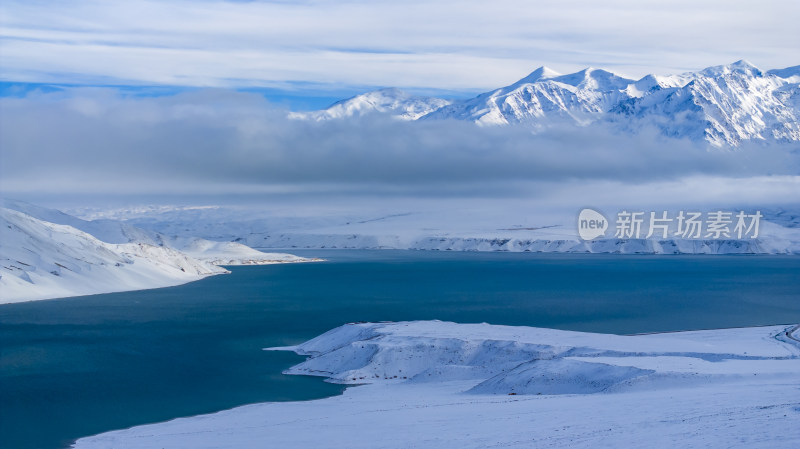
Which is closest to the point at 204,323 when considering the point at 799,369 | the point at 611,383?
the point at 611,383

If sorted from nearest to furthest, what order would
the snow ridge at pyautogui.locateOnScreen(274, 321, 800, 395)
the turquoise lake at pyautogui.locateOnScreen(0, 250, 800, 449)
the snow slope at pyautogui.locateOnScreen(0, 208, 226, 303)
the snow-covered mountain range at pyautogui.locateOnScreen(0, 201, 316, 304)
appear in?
the snow ridge at pyautogui.locateOnScreen(274, 321, 800, 395) → the turquoise lake at pyautogui.locateOnScreen(0, 250, 800, 449) → the snow slope at pyautogui.locateOnScreen(0, 208, 226, 303) → the snow-covered mountain range at pyautogui.locateOnScreen(0, 201, 316, 304)

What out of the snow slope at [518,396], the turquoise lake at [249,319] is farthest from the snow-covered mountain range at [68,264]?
the snow slope at [518,396]

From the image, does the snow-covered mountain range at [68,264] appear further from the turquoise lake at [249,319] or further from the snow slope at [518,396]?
the snow slope at [518,396]

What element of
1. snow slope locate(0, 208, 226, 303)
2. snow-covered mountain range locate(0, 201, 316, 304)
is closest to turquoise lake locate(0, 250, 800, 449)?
snow slope locate(0, 208, 226, 303)

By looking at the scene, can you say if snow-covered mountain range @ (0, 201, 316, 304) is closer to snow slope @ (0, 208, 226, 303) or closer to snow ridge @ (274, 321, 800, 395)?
snow slope @ (0, 208, 226, 303)

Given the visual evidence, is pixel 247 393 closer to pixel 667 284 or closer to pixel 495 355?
pixel 495 355
